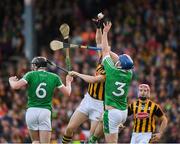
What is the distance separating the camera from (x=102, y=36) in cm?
1524

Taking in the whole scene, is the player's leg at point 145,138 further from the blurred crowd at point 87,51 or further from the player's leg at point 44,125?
the blurred crowd at point 87,51

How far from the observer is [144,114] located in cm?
1597

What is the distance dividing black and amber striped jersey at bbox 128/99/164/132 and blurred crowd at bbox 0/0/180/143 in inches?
174

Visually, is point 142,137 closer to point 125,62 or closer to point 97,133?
point 97,133

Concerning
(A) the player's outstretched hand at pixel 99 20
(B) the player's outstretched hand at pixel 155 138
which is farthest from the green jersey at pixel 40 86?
(B) the player's outstretched hand at pixel 155 138

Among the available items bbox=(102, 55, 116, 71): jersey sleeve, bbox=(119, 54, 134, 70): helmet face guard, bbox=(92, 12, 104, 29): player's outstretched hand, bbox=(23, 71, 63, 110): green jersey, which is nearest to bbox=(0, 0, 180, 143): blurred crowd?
bbox=(92, 12, 104, 29): player's outstretched hand

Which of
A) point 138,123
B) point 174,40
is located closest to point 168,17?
point 174,40

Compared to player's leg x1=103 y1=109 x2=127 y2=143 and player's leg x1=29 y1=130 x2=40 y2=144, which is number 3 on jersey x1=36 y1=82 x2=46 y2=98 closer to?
player's leg x1=29 y1=130 x2=40 y2=144

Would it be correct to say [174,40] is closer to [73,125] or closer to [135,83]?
[135,83]

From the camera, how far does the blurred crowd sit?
21.7m

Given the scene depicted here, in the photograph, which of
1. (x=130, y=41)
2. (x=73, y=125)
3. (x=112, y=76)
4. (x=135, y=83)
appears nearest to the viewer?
(x=112, y=76)

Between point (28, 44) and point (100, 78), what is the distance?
10197mm

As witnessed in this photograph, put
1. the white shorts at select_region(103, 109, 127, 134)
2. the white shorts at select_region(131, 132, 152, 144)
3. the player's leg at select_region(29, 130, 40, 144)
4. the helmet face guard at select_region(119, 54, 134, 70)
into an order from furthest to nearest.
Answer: the white shorts at select_region(131, 132, 152, 144) → the player's leg at select_region(29, 130, 40, 144) → the white shorts at select_region(103, 109, 127, 134) → the helmet face guard at select_region(119, 54, 134, 70)

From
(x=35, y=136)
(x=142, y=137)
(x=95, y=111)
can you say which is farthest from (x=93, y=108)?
(x=35, y=136)
